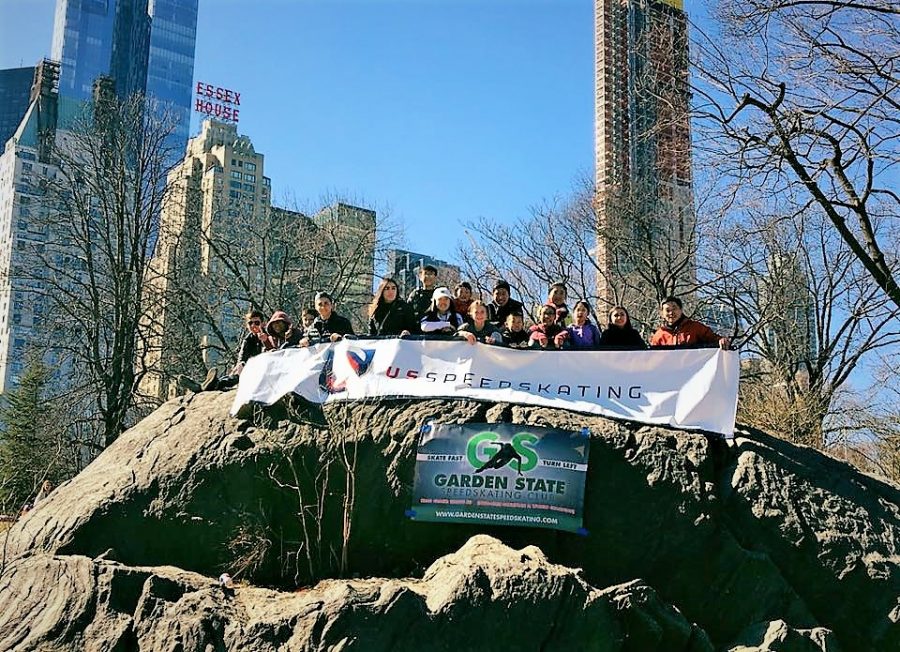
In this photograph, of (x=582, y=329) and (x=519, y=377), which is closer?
(x=519, y=377)

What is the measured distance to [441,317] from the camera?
36.0ft

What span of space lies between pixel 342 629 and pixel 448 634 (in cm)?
99

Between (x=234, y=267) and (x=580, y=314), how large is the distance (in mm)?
22079

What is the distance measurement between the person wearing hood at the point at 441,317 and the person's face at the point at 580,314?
146 cm

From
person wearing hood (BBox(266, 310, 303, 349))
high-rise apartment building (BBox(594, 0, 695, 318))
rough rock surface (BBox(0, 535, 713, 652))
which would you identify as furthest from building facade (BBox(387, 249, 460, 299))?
rough rock surface (BBox(0, 535, 713, 652))

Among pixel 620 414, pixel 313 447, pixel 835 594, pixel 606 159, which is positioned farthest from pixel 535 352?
pixel 606 159

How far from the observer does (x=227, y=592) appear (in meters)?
8.98

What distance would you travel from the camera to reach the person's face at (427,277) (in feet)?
37.3

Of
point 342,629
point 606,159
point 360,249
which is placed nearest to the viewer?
point 342,629

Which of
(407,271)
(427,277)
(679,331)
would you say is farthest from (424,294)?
(407,271)

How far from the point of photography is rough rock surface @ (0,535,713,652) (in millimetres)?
7910

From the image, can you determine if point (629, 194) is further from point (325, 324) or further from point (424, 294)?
point (325, 324)

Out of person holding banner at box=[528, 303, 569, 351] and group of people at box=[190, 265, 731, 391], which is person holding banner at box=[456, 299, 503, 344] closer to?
group of people at box=[190, 265, 731, 391]

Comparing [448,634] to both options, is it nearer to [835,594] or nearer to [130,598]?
[130,598]
